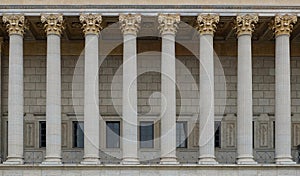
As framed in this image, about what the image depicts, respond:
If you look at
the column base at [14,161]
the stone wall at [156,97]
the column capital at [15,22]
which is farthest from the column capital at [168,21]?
the column base at [14,161]

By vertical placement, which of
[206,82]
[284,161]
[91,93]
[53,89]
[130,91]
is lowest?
[284,161]

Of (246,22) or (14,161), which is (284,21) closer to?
(246,22)

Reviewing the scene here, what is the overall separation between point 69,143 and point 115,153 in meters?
3.37

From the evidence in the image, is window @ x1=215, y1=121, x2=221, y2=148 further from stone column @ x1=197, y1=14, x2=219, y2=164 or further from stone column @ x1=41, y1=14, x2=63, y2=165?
stone column @ x1=41, y1=14, x2=63, y2=165

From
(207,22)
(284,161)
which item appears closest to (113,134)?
(207,22)

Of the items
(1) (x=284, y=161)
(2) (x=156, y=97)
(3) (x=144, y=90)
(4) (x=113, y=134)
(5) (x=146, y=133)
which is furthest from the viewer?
(3) (x=144, y=90)

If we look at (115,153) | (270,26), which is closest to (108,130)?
(115,153)

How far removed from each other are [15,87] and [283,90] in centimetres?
1679

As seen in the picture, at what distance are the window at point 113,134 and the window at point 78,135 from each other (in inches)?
74.1

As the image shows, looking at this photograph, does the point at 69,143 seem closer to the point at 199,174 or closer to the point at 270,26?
the point at 199,174

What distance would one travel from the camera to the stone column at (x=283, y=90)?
40969mm

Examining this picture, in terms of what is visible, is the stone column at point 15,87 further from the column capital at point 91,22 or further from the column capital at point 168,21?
the column capital at point 168,21

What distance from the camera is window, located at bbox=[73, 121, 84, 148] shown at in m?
47.4

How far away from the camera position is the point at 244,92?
135 feet
